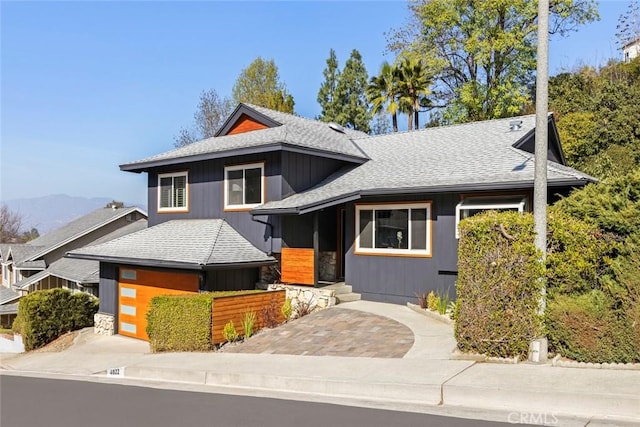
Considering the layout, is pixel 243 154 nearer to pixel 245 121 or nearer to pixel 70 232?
pixel 245 121

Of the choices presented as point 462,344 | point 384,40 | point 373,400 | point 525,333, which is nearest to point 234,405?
point 373,400

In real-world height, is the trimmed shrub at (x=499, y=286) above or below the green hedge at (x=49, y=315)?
above

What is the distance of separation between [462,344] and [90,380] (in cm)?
699

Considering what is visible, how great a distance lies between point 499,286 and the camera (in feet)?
25.0

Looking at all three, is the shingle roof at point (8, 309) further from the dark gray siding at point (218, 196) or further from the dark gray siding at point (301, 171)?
the dark gray siding at point (301, 171)

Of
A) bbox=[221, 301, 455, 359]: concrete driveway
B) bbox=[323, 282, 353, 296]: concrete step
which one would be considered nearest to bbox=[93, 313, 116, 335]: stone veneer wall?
bbox=[221, 301, 455, 359]: concrete driveway

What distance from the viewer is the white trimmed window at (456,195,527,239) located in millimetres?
11969

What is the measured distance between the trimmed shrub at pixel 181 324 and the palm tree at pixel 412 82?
2640 centimetres

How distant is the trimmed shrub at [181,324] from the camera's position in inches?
445

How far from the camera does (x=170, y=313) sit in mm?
11664

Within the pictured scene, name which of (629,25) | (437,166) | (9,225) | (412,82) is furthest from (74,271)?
(9,225)

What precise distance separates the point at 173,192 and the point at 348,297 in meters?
8.77

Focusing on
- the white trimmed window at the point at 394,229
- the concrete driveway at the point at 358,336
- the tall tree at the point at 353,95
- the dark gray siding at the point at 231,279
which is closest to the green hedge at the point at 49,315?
the dark gray siding at the point at 231,279

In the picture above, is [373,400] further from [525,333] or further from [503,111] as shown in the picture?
[503,111]
